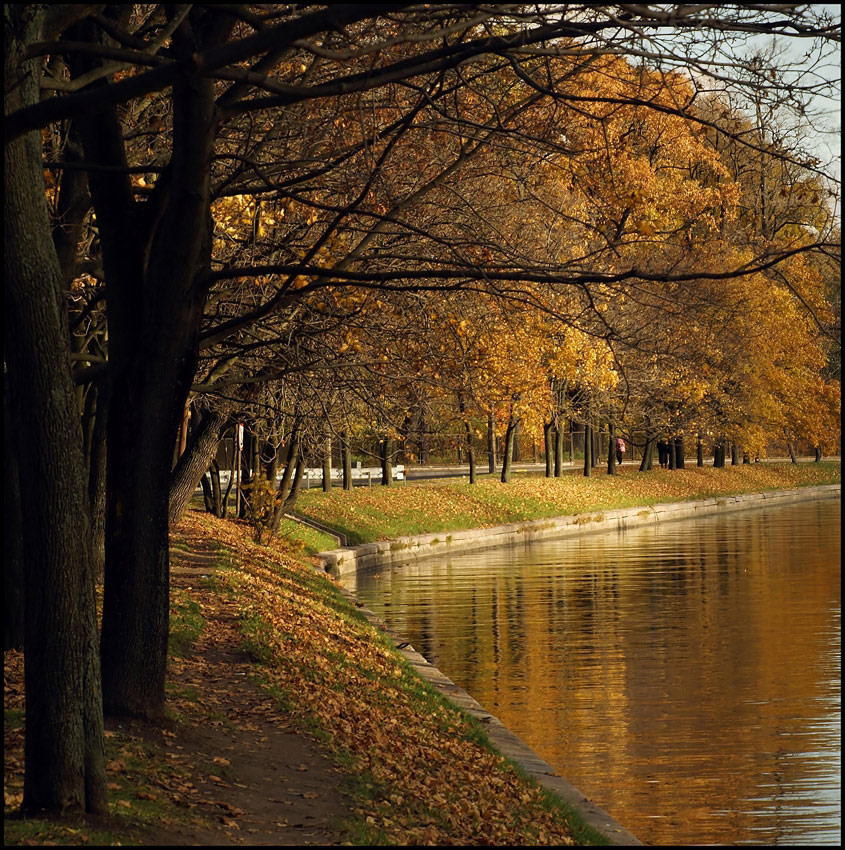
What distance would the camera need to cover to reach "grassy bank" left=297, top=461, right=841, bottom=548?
3444 centimetres

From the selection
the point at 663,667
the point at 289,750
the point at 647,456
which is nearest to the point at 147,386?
the point at 289,750

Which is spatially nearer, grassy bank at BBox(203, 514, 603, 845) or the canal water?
grassy bank at BBox(203, 514, 603, 845)

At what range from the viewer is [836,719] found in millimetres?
13570

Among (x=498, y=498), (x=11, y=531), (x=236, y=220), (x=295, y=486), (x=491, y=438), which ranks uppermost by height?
(x=236, y=220)

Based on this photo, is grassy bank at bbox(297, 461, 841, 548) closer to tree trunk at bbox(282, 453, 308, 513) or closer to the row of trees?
tree trunk at bbox(282, 453, 308, 513)

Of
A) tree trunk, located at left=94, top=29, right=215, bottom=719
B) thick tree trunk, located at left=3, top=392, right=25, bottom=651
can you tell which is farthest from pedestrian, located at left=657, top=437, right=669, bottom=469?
tree trunk, located at left=94, top=29, right=215, bottom=719

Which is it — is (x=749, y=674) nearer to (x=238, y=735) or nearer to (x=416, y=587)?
(x=238, y=735)

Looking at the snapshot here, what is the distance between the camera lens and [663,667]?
1684 cm

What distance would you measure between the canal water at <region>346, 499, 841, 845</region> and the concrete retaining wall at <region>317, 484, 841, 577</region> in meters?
0.88

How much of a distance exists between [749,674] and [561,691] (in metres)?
2.57

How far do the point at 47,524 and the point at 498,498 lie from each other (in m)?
33.8

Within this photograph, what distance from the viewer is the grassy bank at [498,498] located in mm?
34438

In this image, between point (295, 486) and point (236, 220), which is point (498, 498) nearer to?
point (295, 486)

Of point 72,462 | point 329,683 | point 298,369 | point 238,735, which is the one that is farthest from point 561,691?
point 72,462
